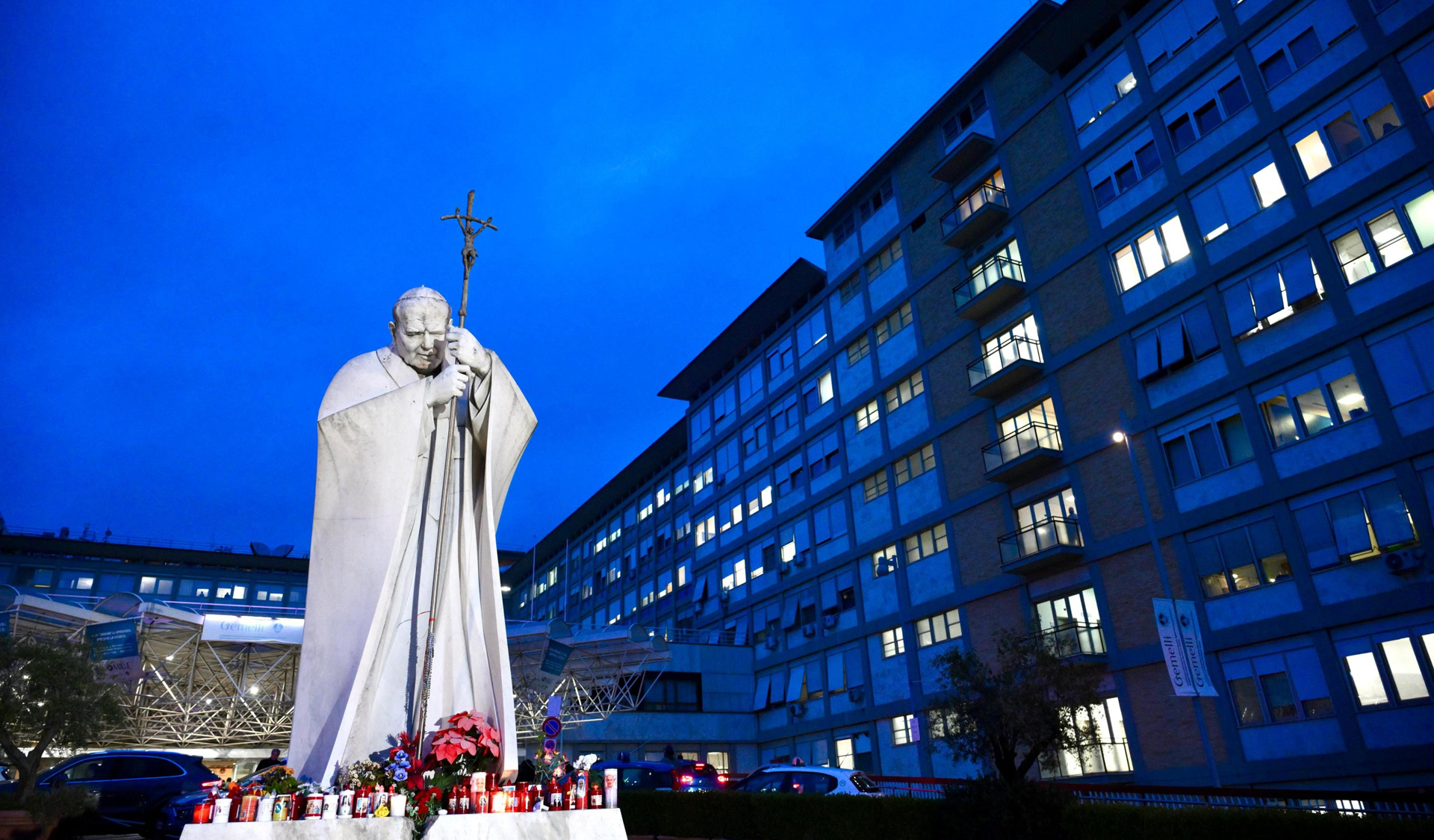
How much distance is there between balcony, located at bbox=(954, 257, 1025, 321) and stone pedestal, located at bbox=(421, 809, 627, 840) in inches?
1202

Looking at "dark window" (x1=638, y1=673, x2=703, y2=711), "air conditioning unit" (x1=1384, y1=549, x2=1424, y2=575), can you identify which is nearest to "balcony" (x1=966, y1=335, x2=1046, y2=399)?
"air conditioning unit" (x1=1384, y1=549, x2=1424, y2=575)

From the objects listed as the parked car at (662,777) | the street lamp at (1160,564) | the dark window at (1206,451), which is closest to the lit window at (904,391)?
the street lamp at (1160,564)

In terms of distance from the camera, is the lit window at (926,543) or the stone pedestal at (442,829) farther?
the lit window at (926,543)

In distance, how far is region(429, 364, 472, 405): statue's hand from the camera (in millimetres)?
9922

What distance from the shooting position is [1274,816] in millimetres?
11547

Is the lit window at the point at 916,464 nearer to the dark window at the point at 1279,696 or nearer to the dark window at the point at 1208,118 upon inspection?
the dark window at the point at 1208,118

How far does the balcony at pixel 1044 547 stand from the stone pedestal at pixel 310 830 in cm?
2716

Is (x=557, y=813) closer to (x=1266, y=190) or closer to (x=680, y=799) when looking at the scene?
(x=680, y=799)

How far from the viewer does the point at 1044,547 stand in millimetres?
31797

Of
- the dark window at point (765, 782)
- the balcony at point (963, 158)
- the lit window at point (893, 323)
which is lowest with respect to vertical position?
the dark window at point (765, 782)

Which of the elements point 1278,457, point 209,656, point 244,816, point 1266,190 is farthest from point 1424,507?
point 209,656

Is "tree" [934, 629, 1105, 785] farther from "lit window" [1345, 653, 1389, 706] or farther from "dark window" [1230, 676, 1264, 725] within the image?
"lit window" [1345, 653, 1389, 706]

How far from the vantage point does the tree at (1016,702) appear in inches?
861

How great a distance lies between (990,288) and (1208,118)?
9250 millimetres
